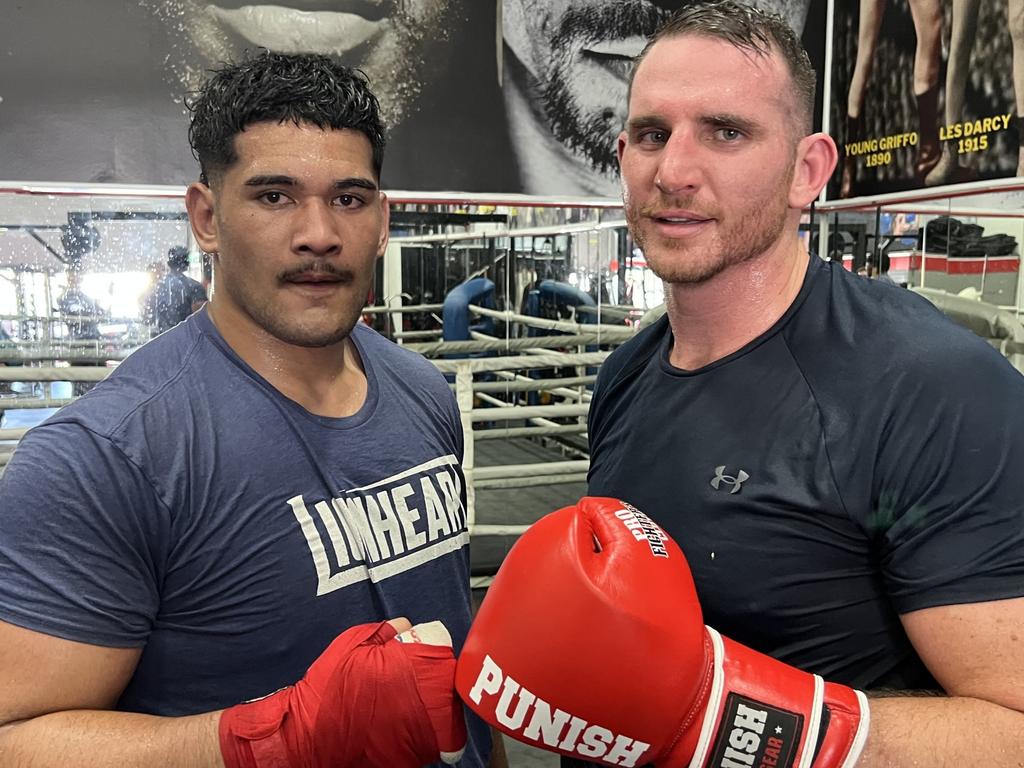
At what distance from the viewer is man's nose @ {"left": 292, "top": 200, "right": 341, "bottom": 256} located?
44.7 inches

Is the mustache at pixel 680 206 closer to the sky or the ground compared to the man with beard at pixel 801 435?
closer to the sky

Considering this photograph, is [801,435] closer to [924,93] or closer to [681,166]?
[681,166]

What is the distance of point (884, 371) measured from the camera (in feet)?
3.30

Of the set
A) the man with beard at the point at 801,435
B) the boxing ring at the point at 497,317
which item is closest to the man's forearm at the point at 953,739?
the man with beard at the point at 801,435

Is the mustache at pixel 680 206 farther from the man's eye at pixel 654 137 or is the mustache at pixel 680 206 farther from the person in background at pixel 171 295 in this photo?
the person in background at pixel 171 295

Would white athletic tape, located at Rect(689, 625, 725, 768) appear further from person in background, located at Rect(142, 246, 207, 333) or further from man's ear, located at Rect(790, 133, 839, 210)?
person in background, located at Rect(142, 246, 207, 333)

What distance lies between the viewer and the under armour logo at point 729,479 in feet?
3.50

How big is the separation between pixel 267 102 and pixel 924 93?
2881mm

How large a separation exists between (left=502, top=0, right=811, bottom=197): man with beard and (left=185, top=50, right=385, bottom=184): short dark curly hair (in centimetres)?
231

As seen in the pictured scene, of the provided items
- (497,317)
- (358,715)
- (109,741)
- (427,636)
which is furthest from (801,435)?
(497,317)

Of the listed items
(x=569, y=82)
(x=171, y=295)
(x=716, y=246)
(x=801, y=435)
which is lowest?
(x=801, y=435)

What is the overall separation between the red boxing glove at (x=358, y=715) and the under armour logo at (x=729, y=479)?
430mm

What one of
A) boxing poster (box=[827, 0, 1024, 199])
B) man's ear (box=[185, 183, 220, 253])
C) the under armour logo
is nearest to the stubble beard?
the under armour logo

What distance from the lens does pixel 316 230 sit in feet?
3.74
